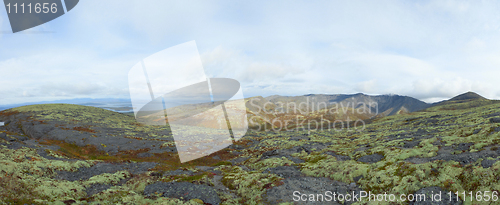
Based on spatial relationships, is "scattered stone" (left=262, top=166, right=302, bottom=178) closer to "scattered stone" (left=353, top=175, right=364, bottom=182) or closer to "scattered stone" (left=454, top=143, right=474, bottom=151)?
"scattered stone" (left=353, top=175, right=364, bottom=182)

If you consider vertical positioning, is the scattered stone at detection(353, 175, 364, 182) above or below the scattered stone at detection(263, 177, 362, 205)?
above

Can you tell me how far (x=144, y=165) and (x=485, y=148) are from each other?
51612 millimetres

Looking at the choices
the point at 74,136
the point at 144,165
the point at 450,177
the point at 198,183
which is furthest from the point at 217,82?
the point at 74,136

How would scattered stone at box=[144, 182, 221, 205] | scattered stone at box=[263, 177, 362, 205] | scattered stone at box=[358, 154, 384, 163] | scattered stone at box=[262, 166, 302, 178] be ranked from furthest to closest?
scattered stone at box=[358, 154, 384, 163], scattered stone at box=[262, 166, 302, 178], scattered stone at box=[144, 182, 221, 205], scattered stone at box=[263, 177, 362, 205]

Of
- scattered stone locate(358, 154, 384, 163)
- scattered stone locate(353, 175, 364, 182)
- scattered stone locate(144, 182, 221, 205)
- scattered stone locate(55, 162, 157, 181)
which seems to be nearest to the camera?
scattered stone locate(144, 182, 221, 205)

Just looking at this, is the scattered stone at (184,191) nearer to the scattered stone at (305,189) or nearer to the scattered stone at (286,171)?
the scattered stone at (305,189)

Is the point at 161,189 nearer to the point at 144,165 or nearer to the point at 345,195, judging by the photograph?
the point at 144,165

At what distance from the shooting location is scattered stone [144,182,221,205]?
21688 mm

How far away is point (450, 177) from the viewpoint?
17.2m

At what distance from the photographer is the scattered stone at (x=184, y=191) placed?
854 inches

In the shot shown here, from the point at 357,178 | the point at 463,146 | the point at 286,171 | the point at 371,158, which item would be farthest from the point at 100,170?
the point at 463,146

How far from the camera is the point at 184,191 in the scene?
2303 centimetres

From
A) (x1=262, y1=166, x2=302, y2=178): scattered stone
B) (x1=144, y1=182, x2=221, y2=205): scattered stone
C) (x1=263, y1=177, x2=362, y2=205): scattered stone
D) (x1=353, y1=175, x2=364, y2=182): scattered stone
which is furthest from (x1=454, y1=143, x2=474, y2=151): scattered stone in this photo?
(x1=144, y1=182, x2=221, y2=205): scattered stone

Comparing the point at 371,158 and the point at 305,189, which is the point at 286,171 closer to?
the point at 305,189
